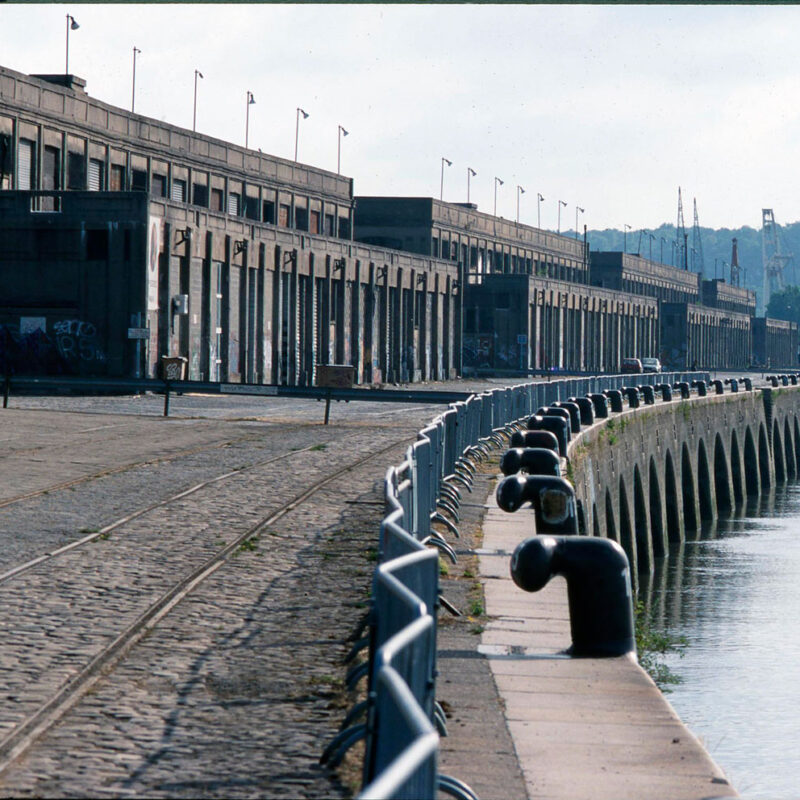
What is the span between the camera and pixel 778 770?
16875mm

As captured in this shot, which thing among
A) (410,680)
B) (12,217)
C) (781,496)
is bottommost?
(781,496)

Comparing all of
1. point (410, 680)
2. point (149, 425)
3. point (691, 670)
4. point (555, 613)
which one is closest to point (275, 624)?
point (555, 613)

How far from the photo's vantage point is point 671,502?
5047 centimetres

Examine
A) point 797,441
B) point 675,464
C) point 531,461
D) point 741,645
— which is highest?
point 531,461

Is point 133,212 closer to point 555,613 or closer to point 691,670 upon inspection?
point 691,670

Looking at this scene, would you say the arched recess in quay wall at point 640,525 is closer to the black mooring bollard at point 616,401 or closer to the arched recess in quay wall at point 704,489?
the black mooring bollard at point 616,401

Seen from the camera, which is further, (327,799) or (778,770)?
(778,770)

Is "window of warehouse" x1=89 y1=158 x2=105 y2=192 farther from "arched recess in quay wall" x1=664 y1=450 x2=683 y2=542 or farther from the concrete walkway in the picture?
the concrete walkway

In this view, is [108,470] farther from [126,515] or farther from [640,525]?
[640,525]

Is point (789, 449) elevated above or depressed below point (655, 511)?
above

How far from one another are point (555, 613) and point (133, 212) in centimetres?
3951

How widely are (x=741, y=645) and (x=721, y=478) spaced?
34498 millimetres

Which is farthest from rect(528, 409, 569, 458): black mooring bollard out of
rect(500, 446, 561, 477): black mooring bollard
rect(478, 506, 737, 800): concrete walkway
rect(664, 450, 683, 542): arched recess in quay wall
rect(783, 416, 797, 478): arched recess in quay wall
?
rect(783, 416, 797, 478): arched recess in quay wall

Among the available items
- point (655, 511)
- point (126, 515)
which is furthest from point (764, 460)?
point (126, 515)
